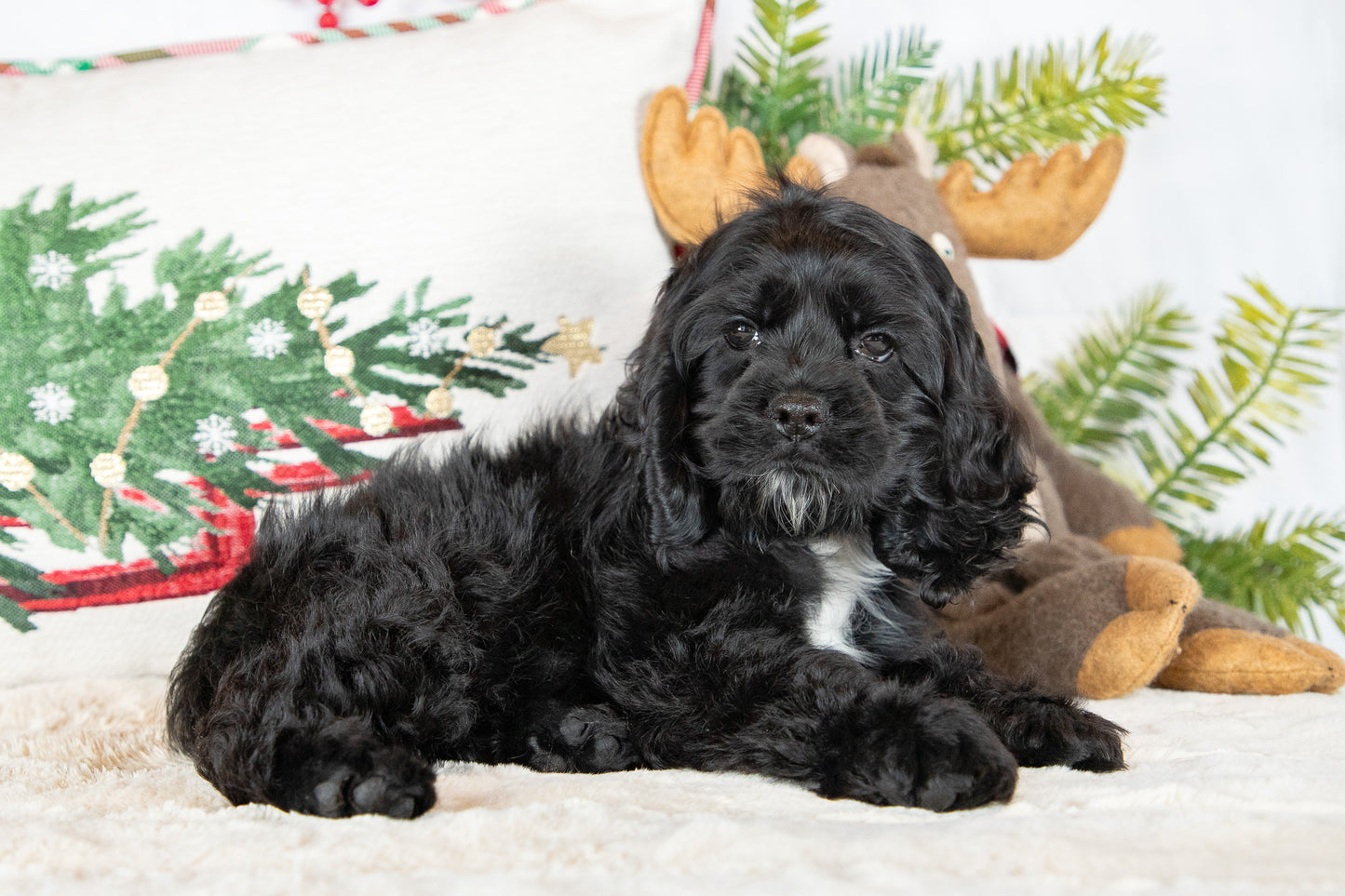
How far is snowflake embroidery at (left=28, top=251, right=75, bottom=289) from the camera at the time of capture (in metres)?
2.54

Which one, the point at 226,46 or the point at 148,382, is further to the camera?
the point at 226,46

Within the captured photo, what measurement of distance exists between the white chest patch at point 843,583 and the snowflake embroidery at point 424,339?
1.15 m

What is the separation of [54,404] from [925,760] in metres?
2.14

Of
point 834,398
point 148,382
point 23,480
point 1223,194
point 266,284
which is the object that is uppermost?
point 1223,194

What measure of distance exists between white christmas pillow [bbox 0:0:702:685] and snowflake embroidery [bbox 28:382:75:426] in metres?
0.01

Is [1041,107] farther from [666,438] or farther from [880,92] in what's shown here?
[666,438]

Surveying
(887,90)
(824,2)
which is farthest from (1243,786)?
(824,2)

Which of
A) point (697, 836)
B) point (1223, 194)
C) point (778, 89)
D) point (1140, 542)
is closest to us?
point (697, 836)

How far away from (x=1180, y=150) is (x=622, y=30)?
3.01 meters

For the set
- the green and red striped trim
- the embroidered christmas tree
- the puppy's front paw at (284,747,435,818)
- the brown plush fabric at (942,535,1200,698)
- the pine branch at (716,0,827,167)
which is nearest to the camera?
the puppy's front paw at (284,747,435,818)

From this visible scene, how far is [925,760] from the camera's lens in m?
1.61

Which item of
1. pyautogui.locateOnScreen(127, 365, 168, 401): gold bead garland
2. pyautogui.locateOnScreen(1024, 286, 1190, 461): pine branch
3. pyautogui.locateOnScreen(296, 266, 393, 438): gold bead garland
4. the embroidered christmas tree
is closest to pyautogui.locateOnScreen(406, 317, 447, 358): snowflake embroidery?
the embroidered christmas tree

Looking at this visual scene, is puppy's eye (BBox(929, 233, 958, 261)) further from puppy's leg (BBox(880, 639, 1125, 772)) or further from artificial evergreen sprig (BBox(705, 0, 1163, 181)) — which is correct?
puppy's leg (BBox(880, 639, 1125, 772))

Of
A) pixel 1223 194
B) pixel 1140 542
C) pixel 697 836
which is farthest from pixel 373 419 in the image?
pixel 1223 194
